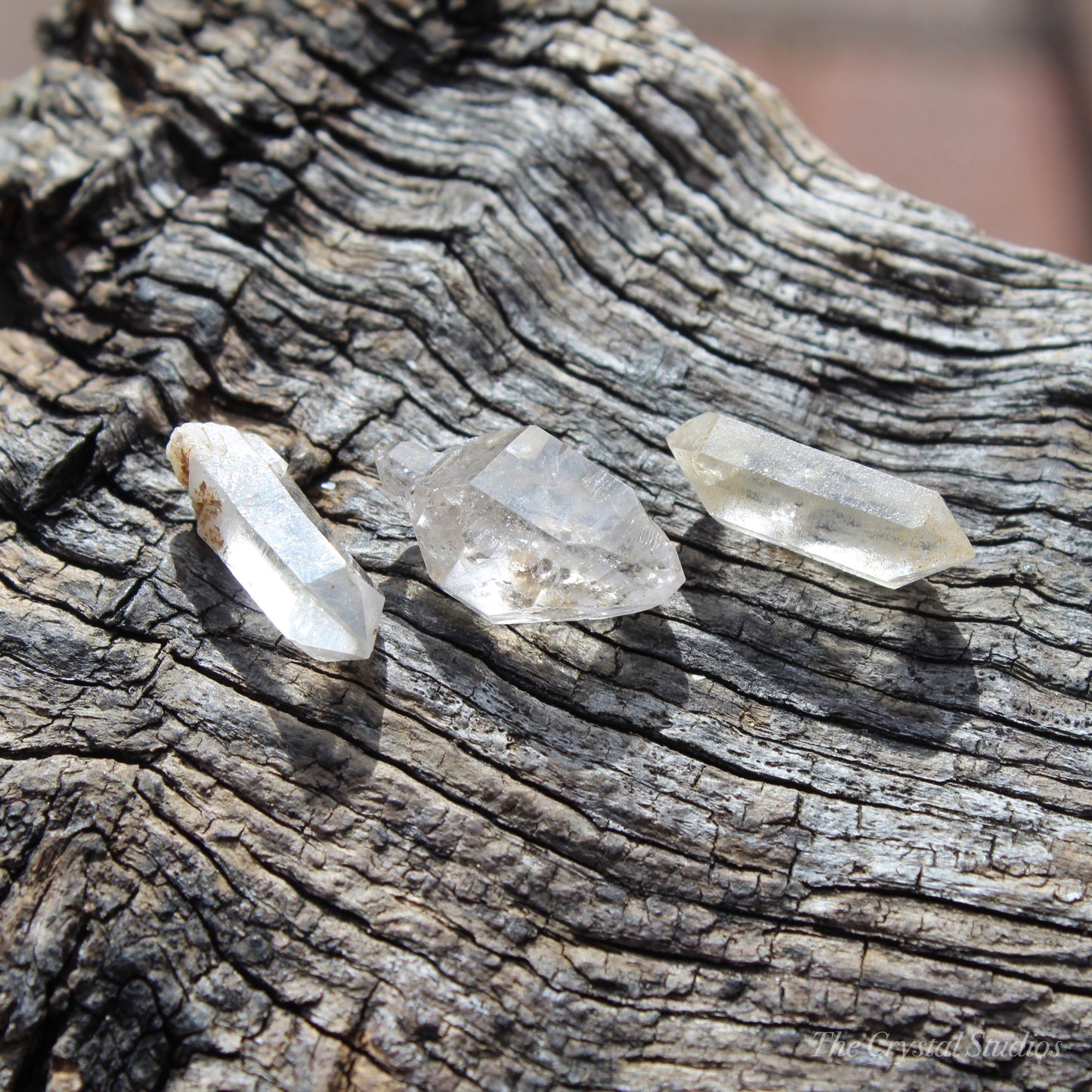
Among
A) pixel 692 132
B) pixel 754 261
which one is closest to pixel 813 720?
pixel 754 261

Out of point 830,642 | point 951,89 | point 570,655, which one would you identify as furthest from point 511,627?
point 951,89

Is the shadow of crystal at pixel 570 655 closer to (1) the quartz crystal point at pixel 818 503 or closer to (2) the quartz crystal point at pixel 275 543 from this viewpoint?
(2) the quartz crystal point at pixel 275 543

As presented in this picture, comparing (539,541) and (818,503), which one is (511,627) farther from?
(818,503)

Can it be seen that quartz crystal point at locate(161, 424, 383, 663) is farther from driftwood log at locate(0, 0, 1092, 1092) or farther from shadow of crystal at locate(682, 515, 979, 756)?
shadow of crystal at locate(682, 515, 979, 756)

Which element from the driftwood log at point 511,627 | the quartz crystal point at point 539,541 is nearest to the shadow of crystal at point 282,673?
the driftwood log at point 511,627

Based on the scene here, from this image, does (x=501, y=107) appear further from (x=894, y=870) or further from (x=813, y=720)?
(x=894, y=870)

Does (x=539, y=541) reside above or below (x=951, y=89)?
below

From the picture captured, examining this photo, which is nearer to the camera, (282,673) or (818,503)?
(282,673)
